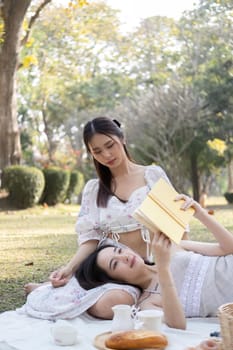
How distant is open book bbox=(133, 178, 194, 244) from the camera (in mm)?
2584

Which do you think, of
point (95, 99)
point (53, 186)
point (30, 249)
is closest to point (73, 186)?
point (53, 186)

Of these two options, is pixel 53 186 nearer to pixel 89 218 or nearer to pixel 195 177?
pixel 195 177

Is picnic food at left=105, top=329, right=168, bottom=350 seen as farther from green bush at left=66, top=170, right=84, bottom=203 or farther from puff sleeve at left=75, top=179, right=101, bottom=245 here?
green bush at left=66, top=170, right=84, bottom=203

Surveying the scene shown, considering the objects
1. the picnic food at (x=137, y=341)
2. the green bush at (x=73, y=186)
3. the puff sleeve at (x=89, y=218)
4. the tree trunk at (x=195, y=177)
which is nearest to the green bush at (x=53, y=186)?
the green bush at (x=73, y=186)

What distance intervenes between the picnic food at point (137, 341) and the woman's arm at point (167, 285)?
29 centimetres

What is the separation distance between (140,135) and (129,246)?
615 inches

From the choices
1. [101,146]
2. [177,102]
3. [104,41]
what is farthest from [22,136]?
[101,146]

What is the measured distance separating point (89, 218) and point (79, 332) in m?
0.88

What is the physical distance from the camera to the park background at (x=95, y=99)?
9.30 m

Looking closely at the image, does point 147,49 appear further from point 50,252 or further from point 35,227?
point 50,252

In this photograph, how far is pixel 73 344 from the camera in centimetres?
263

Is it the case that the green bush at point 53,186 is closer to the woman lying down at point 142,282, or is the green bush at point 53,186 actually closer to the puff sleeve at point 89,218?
the puff sleeve at point 89,218

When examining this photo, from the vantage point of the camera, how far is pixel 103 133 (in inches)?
135

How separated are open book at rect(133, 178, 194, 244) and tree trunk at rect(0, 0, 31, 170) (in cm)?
987
